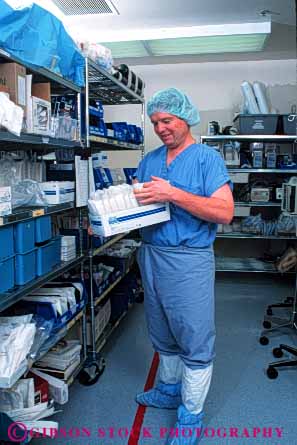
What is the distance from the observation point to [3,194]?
1612mm

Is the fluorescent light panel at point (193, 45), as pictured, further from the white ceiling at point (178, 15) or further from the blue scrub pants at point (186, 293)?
the blue scrub pants at point (186, 293)

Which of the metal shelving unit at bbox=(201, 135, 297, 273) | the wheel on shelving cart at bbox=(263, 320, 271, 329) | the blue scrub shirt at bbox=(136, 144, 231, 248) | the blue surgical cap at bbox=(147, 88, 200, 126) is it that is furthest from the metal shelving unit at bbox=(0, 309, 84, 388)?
the metal shelving unit at bbox=(201, 135, 297, 273)

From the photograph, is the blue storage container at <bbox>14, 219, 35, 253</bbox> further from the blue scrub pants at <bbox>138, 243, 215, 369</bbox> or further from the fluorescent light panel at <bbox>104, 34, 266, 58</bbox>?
the fluorescent light panel at <bbox>104, 34, 266, 58</bbox>

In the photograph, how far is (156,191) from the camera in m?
1.79

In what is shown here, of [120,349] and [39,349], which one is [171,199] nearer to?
[39,349]

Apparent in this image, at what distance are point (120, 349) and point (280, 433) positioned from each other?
1339 mm

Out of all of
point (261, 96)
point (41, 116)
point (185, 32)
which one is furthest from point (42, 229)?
point (261, 96)

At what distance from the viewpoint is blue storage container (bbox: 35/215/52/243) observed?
194 cm

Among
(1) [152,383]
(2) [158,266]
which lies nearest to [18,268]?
(2) [158,266]

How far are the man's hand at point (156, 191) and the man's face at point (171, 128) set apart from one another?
0.25 metres

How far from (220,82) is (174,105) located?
3.37 metres

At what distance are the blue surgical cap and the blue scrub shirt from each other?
16 cm

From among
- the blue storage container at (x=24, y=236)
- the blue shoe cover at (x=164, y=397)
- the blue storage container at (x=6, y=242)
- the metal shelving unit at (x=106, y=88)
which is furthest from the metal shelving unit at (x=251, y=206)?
the blue storage container at (x=6, y=242)

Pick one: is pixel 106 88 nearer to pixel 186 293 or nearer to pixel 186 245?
pixel 186 245
